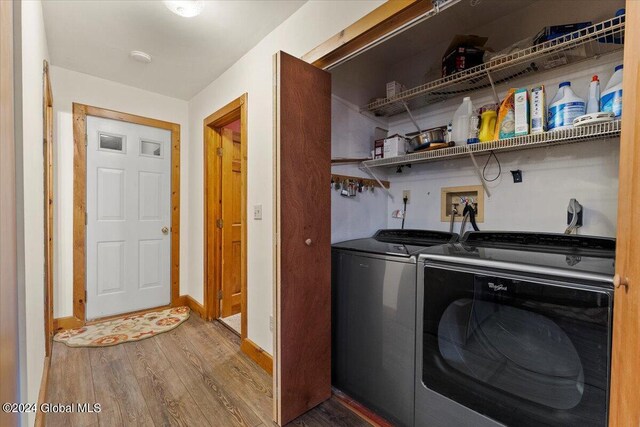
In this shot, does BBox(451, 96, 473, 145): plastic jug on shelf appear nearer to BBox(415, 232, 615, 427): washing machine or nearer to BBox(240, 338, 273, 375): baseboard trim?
BBox(415, 232, 615, 427): washing machine

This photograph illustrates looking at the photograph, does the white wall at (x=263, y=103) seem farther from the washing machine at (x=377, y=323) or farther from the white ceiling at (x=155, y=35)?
the washing machine at (x=377, y=323)

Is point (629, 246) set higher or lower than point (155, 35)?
lower

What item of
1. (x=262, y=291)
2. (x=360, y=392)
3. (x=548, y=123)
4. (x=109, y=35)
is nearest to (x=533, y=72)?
(x=548, y=123)

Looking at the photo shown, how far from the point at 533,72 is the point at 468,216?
2.89ft

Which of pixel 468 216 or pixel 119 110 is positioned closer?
pixel 468 216

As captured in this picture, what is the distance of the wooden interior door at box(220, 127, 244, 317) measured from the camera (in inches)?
115

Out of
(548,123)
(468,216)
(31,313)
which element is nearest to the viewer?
(31,313)

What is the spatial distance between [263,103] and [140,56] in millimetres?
1205

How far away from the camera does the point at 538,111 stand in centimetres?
131

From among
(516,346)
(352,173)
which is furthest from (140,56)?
(516,346)

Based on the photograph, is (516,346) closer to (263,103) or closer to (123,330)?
(263,103)

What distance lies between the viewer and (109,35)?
6.68 ft

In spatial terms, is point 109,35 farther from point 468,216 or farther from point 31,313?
point 468,216

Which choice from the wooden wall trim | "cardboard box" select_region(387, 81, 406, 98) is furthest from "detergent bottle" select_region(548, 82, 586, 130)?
the wooden wall trim
